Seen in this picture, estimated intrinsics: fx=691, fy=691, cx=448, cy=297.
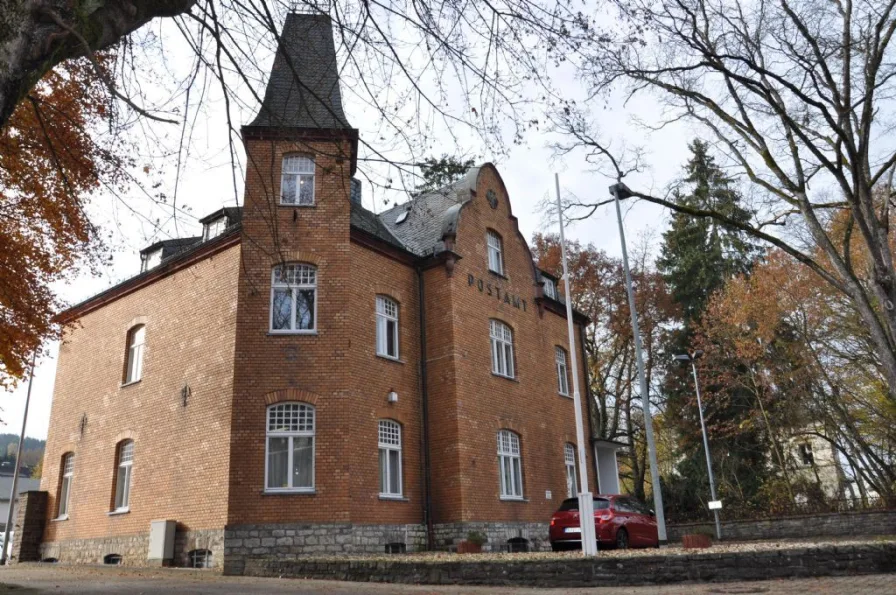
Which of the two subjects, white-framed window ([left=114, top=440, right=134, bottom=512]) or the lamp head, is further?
white-framed window ([left=114, top=440, right=134, bottom=512])

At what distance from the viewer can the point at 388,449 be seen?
17.7m

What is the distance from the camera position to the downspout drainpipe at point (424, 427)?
59.0 feet

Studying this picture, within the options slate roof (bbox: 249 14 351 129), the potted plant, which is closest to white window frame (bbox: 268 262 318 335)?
the potted plant

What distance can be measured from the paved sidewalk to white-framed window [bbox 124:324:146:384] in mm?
7394

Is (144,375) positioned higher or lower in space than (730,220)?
lower

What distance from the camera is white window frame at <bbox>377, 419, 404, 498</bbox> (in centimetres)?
1730

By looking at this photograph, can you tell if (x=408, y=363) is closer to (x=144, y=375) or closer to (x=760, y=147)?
(x=144, y=375)

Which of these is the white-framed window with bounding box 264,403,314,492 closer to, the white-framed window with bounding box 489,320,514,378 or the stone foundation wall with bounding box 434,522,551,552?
the stone foundation wall with bounding box 434,522,551,552

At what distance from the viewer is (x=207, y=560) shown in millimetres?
15258

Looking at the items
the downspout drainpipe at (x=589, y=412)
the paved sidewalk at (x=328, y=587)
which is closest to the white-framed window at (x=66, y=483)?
the paved sidewalk at (x=328, y=587)

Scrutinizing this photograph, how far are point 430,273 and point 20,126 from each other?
10782mm

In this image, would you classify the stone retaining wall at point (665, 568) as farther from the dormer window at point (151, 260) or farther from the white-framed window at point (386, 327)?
the dormer window at point (151, 260)

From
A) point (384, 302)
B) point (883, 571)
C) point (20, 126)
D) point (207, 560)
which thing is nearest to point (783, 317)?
point (384, 302)

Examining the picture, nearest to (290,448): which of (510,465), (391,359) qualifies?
(391,359)
